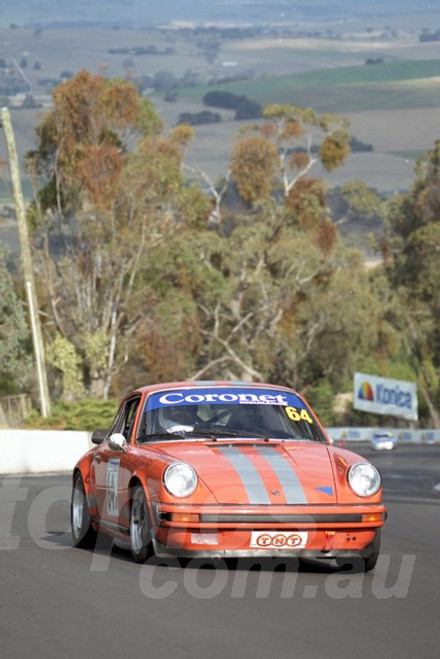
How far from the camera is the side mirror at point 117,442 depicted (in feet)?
33.5

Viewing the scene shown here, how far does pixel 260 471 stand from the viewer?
9.30m

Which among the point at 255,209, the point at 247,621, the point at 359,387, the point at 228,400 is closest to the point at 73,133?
the point at 255,209

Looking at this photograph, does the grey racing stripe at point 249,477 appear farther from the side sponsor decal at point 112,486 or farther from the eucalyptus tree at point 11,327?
the eucalyptus tree at point 11,327

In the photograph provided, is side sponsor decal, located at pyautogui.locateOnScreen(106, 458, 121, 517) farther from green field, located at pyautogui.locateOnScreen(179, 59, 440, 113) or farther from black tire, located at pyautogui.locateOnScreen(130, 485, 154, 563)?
green field, located at pyautogui.locateOnScreen(179, 59, 440, 113)

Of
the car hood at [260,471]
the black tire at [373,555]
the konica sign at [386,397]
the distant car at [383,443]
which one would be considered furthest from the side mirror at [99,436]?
the konica sign at [386,397]

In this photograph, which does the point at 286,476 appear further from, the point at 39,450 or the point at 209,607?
the point at 39,450

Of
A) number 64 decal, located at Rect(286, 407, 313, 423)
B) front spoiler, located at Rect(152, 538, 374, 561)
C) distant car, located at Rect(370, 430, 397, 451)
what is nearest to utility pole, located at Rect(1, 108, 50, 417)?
distant car, located at Rect(370, 430, 397, 451)

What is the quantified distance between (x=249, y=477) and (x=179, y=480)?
0.46 meters

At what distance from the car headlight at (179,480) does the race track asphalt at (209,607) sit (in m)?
0.54

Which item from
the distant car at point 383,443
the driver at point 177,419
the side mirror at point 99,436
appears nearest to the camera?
the driver at point 177,419

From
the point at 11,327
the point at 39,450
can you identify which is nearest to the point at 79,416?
the point at 11,327

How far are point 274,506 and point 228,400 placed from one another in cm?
166

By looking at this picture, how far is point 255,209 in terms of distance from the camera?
61.9 m

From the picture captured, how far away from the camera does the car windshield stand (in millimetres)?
10336
